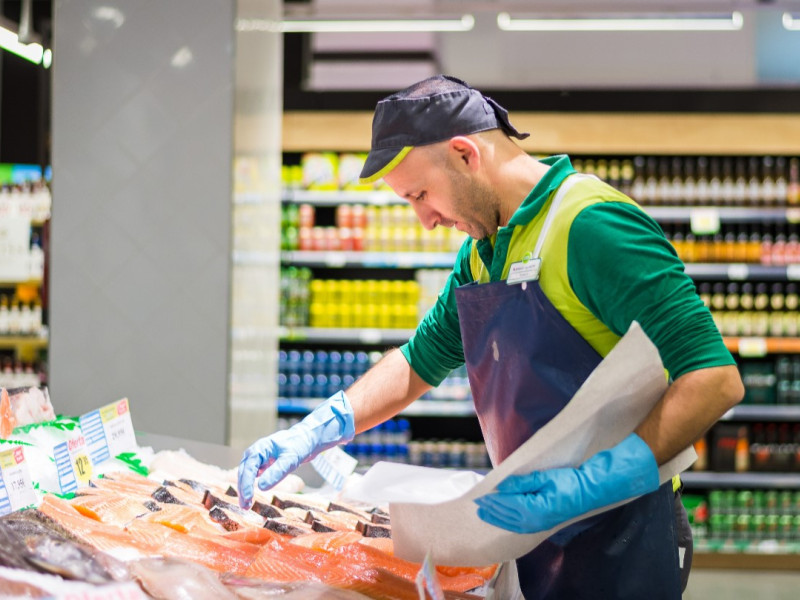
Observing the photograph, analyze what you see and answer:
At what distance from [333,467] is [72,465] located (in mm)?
711

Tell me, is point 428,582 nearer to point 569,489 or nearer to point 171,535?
point 569,489

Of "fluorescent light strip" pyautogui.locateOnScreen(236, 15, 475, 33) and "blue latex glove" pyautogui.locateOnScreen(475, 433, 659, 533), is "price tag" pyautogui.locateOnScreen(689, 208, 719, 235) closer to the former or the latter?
"fluorescent light strip" pyautogui.locateOnScreen(236, 15, 475, 33)

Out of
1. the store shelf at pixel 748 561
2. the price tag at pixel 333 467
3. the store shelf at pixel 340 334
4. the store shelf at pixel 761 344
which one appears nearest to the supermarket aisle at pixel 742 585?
the store shelf at pixel 748 561

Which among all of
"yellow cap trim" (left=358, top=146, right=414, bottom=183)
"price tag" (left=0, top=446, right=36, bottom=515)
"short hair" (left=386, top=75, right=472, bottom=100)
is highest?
"short hair" (left=386, top=75, right=472, bottom=100)

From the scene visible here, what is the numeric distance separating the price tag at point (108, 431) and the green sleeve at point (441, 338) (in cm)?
77

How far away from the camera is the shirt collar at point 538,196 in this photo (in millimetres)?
1726

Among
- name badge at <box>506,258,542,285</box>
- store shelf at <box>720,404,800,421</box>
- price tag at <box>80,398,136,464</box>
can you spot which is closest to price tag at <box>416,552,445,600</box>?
name badge at <box>506,258,542,285</box>

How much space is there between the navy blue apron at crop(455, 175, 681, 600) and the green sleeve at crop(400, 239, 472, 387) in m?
0.41

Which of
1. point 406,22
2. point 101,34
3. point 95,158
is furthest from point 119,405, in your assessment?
point 406,22

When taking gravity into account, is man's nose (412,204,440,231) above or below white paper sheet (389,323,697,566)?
above

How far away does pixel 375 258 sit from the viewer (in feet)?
19.1

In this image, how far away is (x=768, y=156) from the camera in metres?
6.05

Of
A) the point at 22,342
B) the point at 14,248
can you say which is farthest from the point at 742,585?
the point at 14,248

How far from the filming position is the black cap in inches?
67.8
